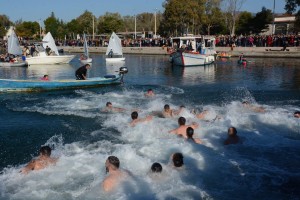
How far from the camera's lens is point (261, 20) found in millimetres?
62219

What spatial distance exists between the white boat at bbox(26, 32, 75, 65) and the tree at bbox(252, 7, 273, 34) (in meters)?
37.7

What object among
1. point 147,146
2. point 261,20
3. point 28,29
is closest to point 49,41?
point 147,146

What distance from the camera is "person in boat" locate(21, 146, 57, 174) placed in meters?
8.49

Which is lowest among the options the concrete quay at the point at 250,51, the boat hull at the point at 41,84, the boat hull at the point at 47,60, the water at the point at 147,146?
the water at the point at 147,146

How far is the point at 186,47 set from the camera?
120 feet

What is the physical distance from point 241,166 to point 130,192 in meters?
3.30

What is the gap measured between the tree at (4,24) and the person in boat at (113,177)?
9143 centimetres

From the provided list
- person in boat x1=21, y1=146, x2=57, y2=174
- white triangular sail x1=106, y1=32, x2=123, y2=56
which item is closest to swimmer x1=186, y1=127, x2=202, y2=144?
person in boat x1=21, y1=146, x2=57, y2=174

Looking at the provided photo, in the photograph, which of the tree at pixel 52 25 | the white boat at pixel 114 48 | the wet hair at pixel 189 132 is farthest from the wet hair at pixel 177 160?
the tree at pixel 52 25

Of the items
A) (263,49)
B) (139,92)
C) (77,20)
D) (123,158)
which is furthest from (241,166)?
(77,20)

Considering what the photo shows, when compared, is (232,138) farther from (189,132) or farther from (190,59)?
(190,59)

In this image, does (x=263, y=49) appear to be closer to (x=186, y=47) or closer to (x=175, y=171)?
(x=186, y=47)

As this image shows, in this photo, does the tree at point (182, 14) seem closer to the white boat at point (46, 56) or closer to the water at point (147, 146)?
Answer: the white boat at point (46, 56)

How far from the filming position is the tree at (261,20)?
203 ft
